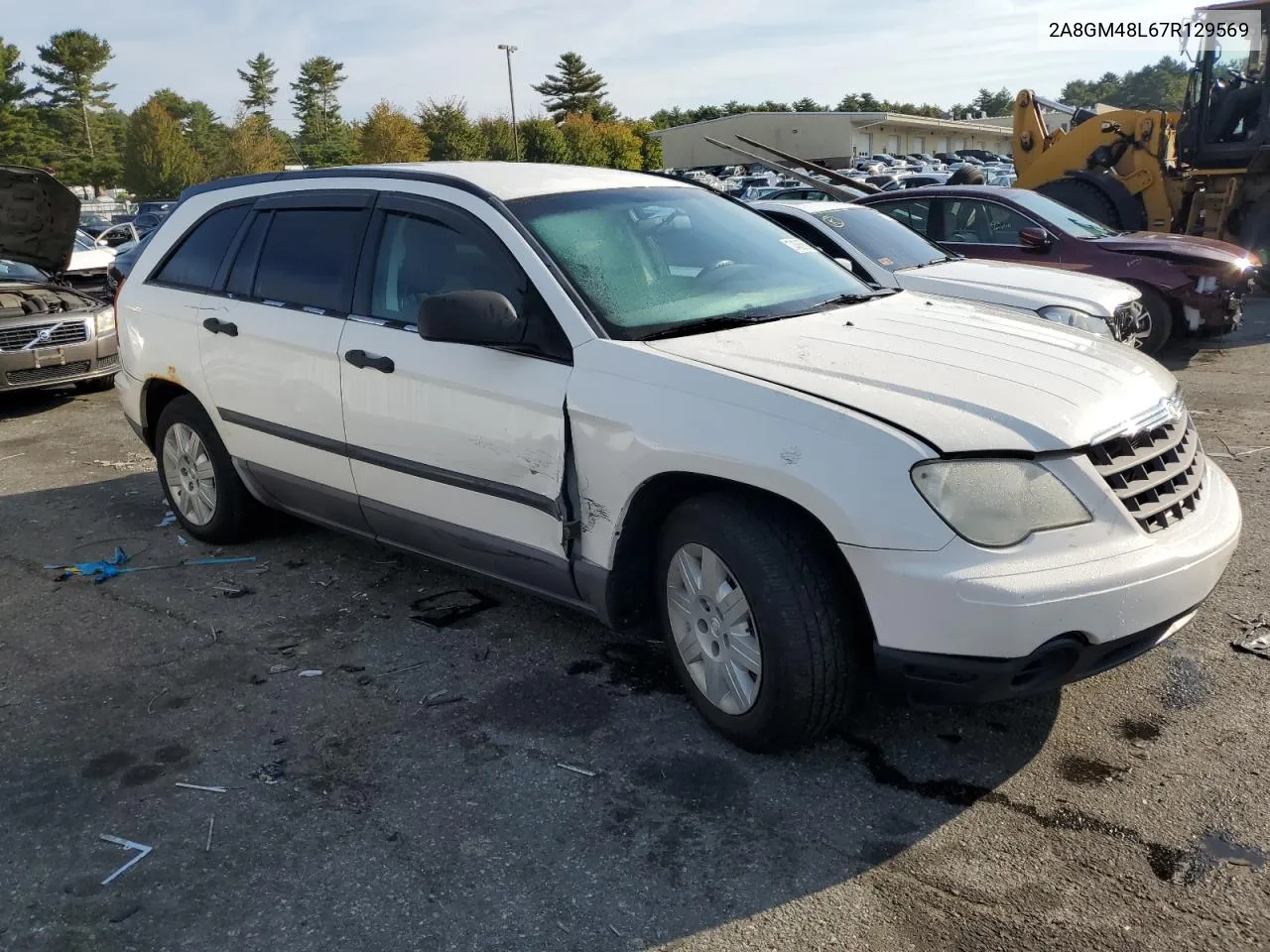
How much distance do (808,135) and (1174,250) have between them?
243 ft

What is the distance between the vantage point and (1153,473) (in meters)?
3.10

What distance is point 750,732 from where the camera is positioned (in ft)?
10.6

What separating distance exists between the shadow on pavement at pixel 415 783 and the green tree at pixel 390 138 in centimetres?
5859

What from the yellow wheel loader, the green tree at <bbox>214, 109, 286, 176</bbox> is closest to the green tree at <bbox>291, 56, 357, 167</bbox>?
the green tree at <bbox>214, 109, 286, 176</bbox>

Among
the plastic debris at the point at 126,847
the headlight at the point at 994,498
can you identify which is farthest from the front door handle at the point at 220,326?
the headlight at the point at 994,498

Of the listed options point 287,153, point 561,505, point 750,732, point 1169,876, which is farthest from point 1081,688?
point 287,153

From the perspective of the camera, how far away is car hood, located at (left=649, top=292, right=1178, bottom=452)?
289 centimetres

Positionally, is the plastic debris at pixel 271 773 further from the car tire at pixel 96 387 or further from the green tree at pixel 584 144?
the green tree at pixel 584 144

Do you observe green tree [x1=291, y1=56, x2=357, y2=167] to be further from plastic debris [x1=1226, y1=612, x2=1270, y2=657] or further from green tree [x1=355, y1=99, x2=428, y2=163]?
plastic debris [x1=1226, y1=612, x2=1270, y2=657]

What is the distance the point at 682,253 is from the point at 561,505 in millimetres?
1140

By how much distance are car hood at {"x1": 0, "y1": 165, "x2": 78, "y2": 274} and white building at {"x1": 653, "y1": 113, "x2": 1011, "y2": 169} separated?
66.3 metres

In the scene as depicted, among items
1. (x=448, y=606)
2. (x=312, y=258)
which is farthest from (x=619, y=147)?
(x=448, y=606)

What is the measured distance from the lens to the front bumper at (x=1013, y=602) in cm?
272

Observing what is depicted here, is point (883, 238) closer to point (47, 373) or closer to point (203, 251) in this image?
point (203, 251)
